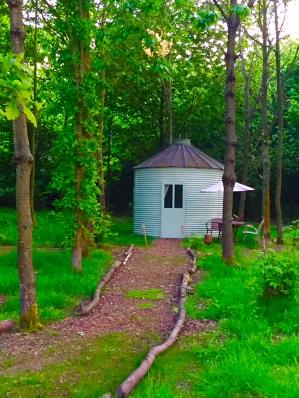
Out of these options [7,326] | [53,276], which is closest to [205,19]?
[7,326]

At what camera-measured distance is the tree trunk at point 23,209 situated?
688 cm

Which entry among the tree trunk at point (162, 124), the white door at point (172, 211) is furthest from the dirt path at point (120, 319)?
the tree trunk at point (162, 124)

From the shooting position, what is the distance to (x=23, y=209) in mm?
6953

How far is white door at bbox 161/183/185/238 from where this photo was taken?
2117cm

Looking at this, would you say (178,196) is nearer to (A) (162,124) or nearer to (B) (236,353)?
(A) (162,124)

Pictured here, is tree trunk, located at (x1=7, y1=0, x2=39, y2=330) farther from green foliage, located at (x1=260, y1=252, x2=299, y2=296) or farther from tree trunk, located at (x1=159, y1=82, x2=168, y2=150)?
tree trunk, located at (x1=159, y1=82, x2=168, y2=150)

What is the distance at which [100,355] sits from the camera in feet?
19.4

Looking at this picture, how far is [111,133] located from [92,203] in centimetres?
2153

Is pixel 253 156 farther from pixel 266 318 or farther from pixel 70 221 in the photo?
pixel 266 318

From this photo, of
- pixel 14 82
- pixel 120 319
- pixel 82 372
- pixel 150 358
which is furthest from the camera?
pixel 120 319

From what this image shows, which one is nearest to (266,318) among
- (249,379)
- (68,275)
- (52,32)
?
(249,379)

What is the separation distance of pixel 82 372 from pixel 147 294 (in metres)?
4.01

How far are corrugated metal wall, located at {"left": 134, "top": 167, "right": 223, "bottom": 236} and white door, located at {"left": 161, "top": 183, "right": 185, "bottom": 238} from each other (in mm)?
179

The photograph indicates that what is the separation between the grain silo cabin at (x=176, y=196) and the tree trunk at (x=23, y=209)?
1431 cm
